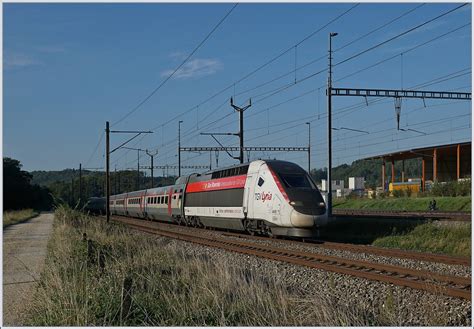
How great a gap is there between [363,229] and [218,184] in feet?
22.4

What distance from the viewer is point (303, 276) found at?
13.2 metres

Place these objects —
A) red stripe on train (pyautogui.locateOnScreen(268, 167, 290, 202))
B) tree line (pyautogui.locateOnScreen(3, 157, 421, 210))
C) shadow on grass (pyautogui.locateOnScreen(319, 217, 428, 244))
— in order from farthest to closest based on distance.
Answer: tree line (pyautogui.locateOnScreen(3, 157, 421, 210)) → shadow on grass (pyautogui.locateOnScreen(319, 217, 428, 244)) → red stripe on train (pyautogui.locateOnScreen(268, 167, 290, 202))

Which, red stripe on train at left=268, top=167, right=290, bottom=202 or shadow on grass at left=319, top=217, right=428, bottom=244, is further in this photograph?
shadow on grass at left=319, top=217, right=428, bottom=244

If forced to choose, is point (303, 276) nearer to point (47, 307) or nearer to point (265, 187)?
point (47, 307)

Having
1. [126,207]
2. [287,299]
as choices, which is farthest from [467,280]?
[126,207]

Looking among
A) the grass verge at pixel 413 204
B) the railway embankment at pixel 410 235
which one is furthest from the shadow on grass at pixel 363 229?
the grass verge at pixel 413 204

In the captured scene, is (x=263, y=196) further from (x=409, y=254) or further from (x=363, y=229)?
(x=409, y=254)

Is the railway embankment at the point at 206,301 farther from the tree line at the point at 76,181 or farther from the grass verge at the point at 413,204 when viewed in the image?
the tree line at the point at 76,181

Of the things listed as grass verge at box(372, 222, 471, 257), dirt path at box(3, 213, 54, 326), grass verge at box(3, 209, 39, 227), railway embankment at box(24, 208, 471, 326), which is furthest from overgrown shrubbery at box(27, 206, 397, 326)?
grass verge at box(3, 209, 39, 227)

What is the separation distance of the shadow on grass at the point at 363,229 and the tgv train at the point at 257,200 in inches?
Result: 134

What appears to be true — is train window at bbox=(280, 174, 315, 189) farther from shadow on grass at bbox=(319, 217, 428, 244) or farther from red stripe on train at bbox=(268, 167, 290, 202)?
shadow on grass at bbox=(319, 217, 428, 244)

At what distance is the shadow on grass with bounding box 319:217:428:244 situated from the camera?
23766 millimetres

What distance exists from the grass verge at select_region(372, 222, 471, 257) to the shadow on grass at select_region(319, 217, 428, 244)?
2.23 feet

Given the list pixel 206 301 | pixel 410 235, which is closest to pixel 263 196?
pixel 410 235
